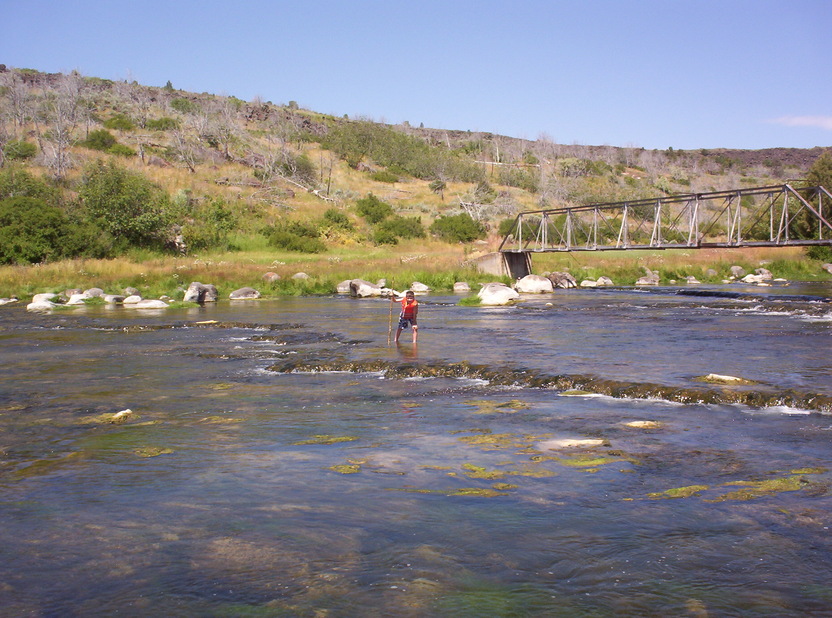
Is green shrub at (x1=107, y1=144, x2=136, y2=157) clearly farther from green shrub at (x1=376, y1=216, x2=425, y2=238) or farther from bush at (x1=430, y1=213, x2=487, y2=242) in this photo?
bush at (x1=430, y1=213, x2=487, y2=242)

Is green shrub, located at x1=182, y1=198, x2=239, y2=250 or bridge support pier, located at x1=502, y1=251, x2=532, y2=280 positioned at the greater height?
green shrub, located at x1=182, y1=198, x2=239, y2=250

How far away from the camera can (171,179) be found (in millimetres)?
72812

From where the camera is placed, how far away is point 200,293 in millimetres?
39375

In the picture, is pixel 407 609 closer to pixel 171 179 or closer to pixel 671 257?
pixel 671 257

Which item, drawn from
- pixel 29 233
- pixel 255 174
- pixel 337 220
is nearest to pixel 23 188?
pixel 29 233

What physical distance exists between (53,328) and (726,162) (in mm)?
154718

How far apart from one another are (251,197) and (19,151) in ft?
73.8

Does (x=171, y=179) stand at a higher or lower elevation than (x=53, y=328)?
higher

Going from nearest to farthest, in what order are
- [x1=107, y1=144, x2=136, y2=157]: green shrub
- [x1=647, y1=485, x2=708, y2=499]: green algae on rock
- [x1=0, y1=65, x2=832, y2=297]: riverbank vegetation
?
[x1=647, y1=485, x2=708, y2=499]: green algae on rock < [x1=0, y1=65, x2=832, y2=297]: riverbank vegetation < [x1=107, y1=144, x2=136, y2=157]: green shrub

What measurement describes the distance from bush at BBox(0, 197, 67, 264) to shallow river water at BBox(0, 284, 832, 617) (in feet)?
88.8

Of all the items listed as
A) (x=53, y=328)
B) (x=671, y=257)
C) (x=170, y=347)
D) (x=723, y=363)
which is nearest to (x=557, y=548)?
(x=723, y=363)

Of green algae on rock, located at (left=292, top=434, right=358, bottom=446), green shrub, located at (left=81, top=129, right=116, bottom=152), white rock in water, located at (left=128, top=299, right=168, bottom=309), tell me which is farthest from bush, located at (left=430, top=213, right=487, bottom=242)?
green algae on rock, located at (left=292, top=434, right=358, bottom=446)

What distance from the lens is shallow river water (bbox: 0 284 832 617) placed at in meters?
6.44

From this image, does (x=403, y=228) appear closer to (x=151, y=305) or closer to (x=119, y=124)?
(x=151, y=305)
